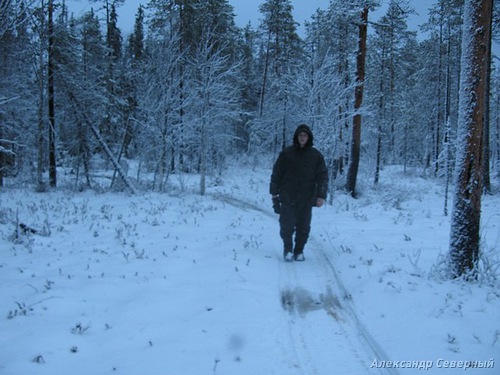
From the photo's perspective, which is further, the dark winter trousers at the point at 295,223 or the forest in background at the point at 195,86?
the forest in background at the point at 195,86

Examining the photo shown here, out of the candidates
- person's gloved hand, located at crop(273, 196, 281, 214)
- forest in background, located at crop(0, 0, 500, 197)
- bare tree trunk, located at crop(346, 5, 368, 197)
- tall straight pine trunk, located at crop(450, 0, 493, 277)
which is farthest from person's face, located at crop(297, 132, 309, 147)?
bare tree trunk, located at crop(346, 5, 368, 197)

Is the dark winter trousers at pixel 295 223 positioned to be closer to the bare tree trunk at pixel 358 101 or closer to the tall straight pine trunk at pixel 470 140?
the tall straight pine trunk at pixel 470 140

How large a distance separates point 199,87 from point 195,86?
1.28 metres

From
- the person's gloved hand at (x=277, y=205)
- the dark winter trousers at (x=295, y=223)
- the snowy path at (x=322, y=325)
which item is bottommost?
the snowy path at (x=322, y=325)

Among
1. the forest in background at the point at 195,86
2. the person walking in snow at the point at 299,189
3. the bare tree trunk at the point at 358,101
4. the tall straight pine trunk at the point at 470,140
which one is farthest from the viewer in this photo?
the forest in background at the point at 195,86

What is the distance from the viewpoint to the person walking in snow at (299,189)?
7.21 m

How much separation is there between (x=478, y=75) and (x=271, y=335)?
4617 mm

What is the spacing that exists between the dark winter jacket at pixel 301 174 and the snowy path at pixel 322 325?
131 centimetres

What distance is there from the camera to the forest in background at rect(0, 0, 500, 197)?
16.8 metres

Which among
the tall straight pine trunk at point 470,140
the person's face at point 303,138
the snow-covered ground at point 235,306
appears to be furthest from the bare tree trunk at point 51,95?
the tall straight pine trunk at point 470,140

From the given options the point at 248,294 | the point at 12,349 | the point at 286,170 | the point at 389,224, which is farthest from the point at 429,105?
the point at 12,349

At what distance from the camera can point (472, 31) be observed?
209 inches

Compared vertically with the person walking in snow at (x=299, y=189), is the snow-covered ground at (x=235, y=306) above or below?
below

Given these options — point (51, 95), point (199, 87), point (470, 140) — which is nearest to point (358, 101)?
point (199, 87)
